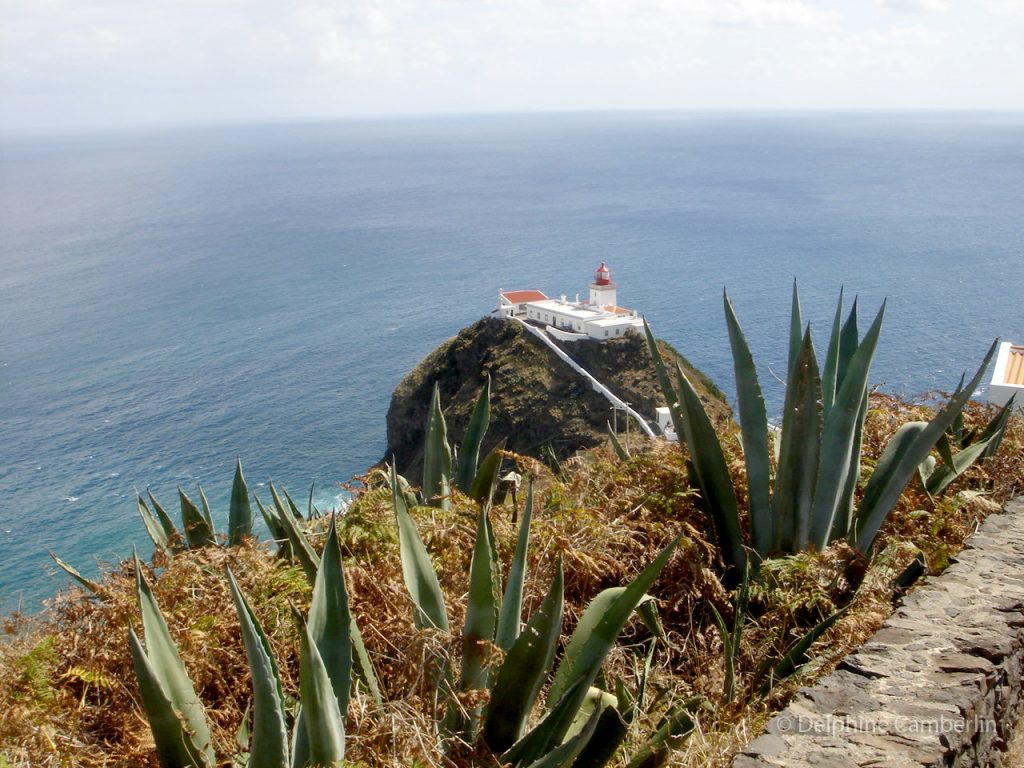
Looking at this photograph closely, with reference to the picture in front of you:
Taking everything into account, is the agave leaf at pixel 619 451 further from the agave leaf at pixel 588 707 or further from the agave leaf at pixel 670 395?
the agave leaf at pixel 588 707

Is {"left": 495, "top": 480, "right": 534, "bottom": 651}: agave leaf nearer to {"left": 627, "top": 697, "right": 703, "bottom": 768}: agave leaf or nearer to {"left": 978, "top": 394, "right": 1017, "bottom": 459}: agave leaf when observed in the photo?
{"left": 627, "top": 697, "right": 703, "bottom": 768}: agave leaf

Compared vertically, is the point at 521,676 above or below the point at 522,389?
above

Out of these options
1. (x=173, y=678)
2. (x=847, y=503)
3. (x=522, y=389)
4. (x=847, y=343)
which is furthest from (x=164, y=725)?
(x=522, y=389)

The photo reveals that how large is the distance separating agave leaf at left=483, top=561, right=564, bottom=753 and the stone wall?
0.55m

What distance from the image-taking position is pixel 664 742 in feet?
7.45

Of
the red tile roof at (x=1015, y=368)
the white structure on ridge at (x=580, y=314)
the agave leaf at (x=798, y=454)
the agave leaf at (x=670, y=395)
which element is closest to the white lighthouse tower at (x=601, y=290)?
the white structure on ridge at (x=580, y=314)

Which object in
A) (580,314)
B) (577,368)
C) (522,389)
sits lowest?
(522,389)

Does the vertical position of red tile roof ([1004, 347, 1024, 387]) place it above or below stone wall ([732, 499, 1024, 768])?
below

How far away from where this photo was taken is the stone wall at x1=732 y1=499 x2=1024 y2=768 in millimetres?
2188

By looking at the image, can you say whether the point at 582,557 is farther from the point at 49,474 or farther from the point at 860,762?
the point at 49,474

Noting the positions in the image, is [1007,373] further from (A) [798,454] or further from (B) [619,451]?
(A) [798,454]

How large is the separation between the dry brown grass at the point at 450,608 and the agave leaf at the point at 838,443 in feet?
0.44

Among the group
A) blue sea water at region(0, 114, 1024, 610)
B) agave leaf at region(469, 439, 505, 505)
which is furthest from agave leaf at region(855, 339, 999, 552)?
blue sea water at region(0, 114, 1024, 610)

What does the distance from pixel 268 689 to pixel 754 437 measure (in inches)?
87.5
